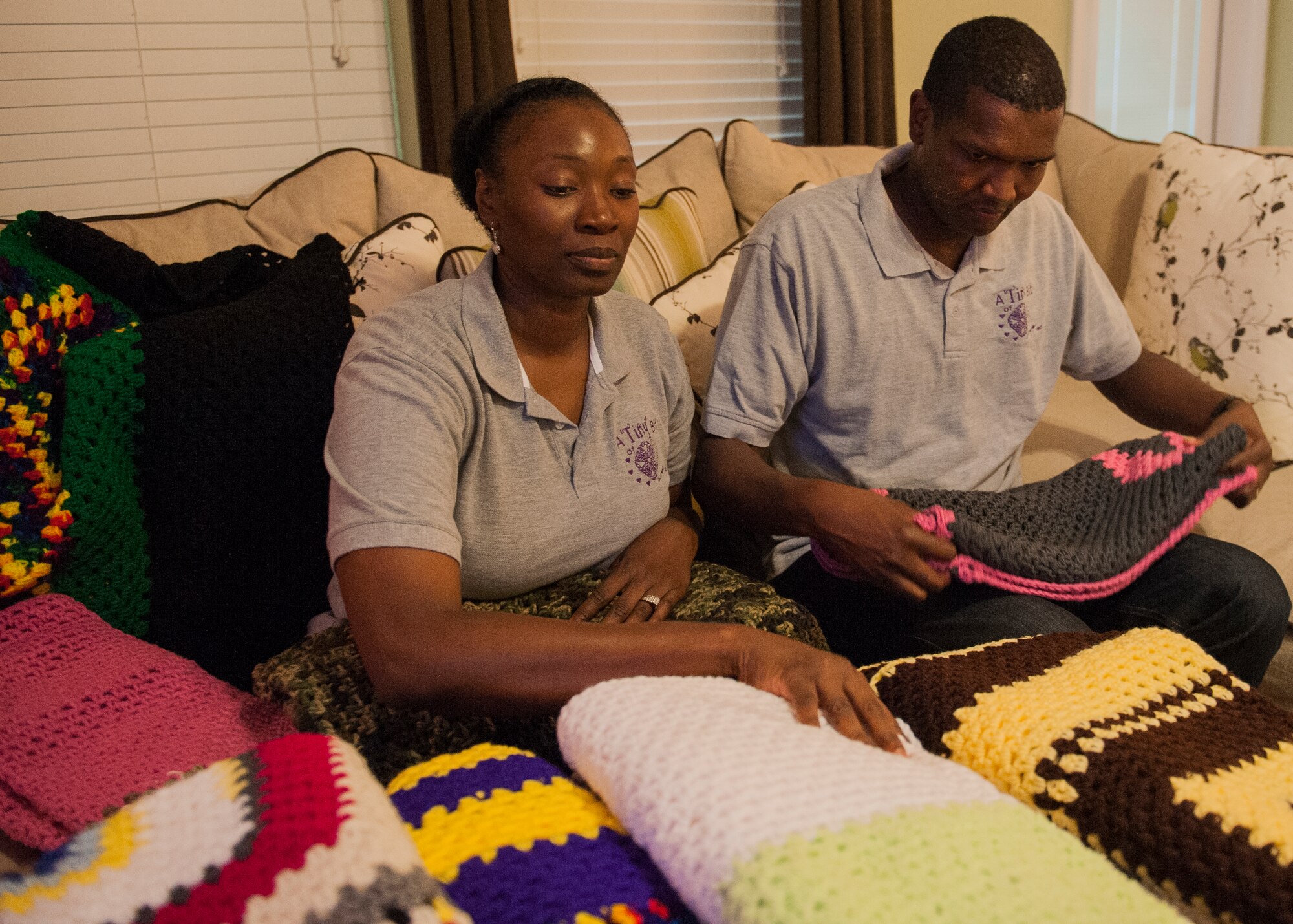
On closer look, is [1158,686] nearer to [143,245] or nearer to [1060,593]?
[1060,593]

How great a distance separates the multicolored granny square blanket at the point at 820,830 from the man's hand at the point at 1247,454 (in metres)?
0.84

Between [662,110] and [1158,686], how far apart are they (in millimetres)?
2416

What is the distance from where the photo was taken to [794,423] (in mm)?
1517

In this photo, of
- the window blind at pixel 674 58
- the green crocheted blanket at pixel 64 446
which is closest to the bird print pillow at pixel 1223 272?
the window blind at pixel 674 58

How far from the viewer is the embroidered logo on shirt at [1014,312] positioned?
4.82 feet

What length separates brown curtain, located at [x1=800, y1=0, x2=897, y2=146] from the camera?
288cm

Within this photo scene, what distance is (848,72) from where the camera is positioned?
2.94 metres

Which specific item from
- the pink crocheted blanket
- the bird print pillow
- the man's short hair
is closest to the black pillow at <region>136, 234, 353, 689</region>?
the pink crocheted blanket

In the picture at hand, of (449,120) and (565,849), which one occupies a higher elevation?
(449,120)

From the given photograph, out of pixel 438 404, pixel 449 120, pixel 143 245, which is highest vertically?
pixel 449 120

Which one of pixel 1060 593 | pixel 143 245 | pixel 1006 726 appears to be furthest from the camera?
pixel 143 245

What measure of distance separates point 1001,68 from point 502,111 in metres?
0.63

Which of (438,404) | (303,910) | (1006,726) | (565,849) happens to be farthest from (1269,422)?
(303,910)

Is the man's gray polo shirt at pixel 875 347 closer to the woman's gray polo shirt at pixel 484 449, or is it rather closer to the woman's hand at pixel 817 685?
the woman's gray polo shirt at pixel 484 449
